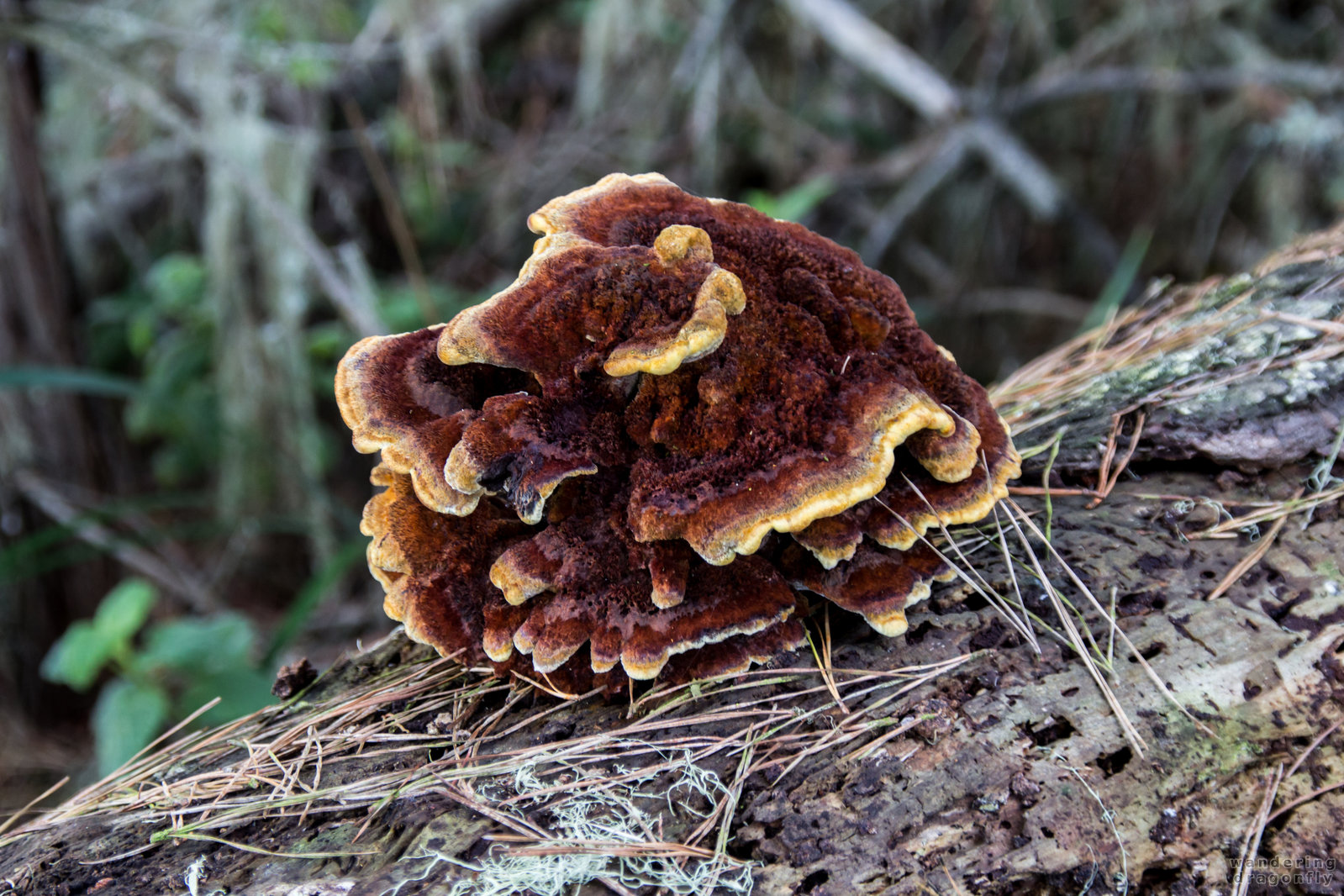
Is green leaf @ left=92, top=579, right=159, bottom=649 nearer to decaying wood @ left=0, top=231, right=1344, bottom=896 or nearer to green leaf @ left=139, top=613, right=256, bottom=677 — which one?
green leaf @ left=139, top=613, right=256, bottom=677

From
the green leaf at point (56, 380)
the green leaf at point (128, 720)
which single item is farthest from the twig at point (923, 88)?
the green leaf at point (128, 720)

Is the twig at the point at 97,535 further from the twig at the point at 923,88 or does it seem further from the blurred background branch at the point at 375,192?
the twig at the point at 923,88

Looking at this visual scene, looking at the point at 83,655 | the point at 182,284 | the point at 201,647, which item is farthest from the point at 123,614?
the point at 182,284

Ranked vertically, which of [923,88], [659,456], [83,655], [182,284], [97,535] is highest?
[923,88]

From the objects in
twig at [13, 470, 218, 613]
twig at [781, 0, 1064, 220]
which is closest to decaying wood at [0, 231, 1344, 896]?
twig at [13, 470, 218, 613]

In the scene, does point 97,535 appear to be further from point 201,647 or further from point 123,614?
point 201,647
